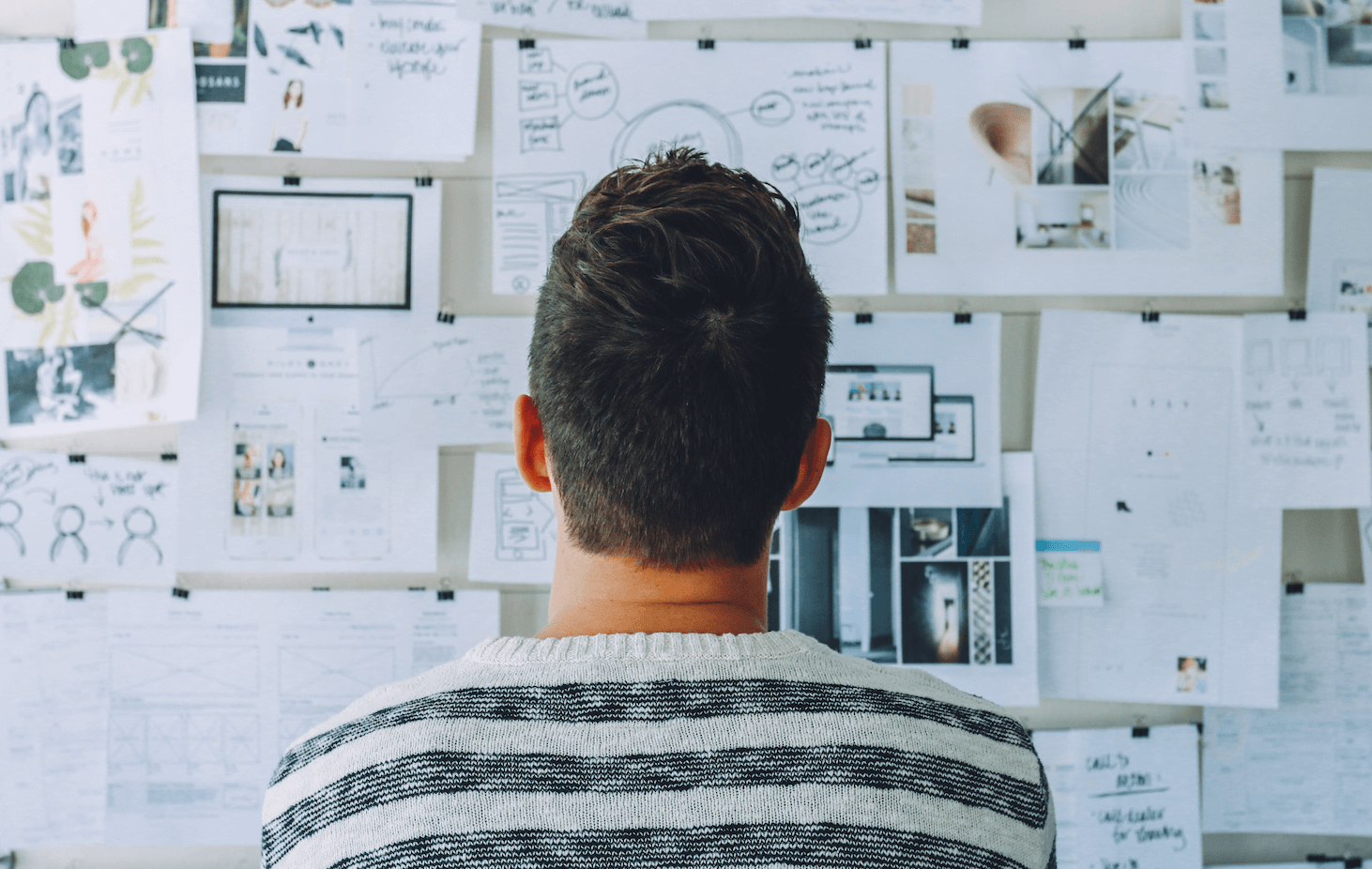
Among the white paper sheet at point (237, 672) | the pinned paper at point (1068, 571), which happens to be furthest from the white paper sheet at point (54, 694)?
the pinned paper at point (1068, 571)

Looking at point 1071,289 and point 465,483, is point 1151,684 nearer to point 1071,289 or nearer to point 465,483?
point 1071,289

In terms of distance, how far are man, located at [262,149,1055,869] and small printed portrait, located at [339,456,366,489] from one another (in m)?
0.59

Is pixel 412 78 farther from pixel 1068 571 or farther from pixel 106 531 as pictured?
pixel 1068 571

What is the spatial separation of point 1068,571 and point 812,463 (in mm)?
662

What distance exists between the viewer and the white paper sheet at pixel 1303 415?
1111 mm

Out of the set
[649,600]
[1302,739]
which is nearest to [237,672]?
[649,600]

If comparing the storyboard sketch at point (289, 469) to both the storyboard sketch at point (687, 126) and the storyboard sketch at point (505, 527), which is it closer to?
the storyboard sketch at point (505, 527)

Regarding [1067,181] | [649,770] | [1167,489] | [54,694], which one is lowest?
[54,694]

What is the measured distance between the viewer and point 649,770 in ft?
1.50

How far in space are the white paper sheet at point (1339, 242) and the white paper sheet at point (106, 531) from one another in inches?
59.7

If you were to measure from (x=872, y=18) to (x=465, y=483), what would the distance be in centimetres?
80

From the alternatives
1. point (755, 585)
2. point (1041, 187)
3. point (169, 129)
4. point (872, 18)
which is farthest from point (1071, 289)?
point (169, 129)

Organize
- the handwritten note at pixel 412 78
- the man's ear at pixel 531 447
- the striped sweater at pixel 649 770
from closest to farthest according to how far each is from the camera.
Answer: the striped sweater at pixel 649 770
the man's ear at pixel 531 447
the handwritten note at pixel 412 78

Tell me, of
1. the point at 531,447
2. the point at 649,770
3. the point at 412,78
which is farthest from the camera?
Result: the point at 412,78
